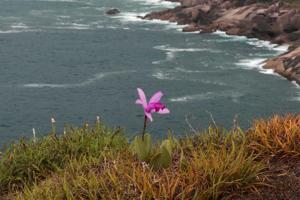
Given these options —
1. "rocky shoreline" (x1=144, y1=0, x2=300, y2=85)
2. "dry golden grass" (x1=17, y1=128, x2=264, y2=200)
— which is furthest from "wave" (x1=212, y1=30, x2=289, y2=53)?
"dry golden grass" (x1=17, y1=128, x2=264, y2=200)

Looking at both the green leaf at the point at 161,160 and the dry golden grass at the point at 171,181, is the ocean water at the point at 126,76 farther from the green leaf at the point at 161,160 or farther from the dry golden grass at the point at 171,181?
the dry golden grass at the point at 171,181

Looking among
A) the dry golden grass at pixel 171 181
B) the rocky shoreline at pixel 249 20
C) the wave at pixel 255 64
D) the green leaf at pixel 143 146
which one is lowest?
the wave at pixel 255 64

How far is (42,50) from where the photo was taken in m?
98.9

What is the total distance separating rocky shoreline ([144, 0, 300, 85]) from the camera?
96.8m

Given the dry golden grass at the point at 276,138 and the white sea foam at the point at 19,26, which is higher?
the dry golden grass at the point at 276,138

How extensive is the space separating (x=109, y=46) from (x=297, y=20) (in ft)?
112

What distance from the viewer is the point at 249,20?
107 m

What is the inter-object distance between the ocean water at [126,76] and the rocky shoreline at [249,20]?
105 inches

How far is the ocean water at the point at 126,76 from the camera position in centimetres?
6262

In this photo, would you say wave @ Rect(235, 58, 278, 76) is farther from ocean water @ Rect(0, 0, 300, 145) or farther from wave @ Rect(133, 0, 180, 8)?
wave @ Rect(133, 0, 180, 8)

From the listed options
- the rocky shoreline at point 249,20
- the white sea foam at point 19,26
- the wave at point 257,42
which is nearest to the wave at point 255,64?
the rocky shoreline at point 249,20

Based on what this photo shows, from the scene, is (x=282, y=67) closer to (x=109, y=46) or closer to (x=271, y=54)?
(x=271, y=54)

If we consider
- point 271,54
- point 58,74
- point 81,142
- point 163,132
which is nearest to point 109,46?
point 58,74

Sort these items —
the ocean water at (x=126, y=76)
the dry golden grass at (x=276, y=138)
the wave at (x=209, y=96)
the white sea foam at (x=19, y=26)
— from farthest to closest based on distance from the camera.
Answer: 1. the white sea foam at (x=19, y=26)
2. the wave at (x=209, y=96)
3. the ocean water at (x=126, y=76)
4. the dry golden grass at (x=276, y=138)
